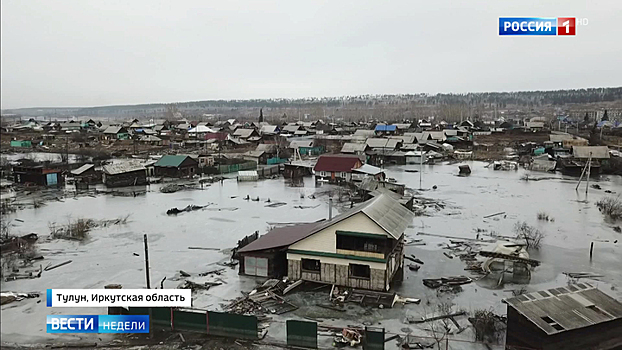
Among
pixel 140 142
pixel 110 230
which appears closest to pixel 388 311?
pixel 110 230

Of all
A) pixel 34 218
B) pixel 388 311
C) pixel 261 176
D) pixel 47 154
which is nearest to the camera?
pixel 388 311

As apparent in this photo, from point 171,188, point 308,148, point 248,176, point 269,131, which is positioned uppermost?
point 269,131

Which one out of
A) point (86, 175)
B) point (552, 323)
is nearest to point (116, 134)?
point (86, 175)

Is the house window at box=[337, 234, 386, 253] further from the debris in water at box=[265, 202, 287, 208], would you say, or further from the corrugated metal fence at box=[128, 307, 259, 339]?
the debris in water at box=[265, 202, 287, 208]

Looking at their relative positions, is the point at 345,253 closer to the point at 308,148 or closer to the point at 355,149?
the point at 355,149

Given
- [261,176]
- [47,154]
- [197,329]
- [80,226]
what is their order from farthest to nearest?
[47,154] → [261,176] → [80,226] → [197,329]

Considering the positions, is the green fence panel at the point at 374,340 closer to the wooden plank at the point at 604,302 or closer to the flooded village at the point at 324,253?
the flooded village at the point at 324,253

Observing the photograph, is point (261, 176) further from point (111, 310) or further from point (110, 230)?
point (111, 310)

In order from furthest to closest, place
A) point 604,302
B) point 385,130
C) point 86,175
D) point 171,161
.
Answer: point 385,130
point 171,161
point 86,175
point 604,302
